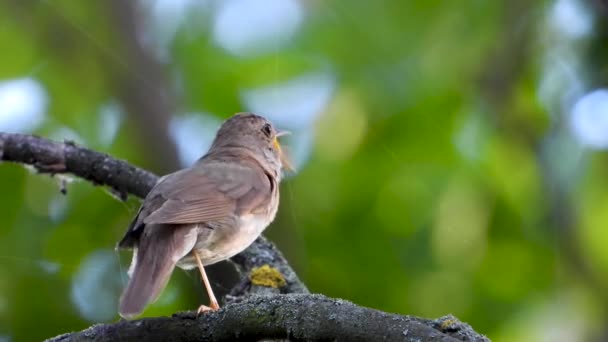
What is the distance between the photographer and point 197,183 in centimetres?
511

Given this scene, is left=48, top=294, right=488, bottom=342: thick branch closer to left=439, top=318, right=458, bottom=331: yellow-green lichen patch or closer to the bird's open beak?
left=439, top=318, right=458, bottom=331: yellow-green lichen patch

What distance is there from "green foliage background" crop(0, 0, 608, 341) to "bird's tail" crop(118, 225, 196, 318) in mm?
1721

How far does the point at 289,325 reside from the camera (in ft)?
11.6

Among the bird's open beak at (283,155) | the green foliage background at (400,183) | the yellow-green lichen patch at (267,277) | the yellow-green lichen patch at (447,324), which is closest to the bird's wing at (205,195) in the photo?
the yellow-green lichen patch at (267,277)

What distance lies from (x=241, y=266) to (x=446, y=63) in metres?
2.27

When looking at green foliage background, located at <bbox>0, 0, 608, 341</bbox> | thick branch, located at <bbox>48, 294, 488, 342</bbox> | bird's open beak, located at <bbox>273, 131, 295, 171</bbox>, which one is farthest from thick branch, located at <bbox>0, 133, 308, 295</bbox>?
thick branch, located at <bbox>48, 294, 488, 342</bbox>

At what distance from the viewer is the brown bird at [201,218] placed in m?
4.17

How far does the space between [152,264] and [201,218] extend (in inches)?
22.4

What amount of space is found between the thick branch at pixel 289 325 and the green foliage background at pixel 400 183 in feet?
7.86

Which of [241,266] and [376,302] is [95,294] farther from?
[376,302]

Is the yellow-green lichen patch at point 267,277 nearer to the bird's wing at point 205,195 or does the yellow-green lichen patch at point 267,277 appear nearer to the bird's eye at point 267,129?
the bird's wing at point 205,195

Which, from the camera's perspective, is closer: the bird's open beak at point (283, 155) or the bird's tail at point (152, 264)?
the bird's tail at point (152, 264)

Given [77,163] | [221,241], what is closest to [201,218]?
[221,241]

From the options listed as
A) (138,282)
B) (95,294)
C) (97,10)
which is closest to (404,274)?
(95,294)
